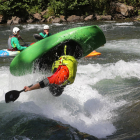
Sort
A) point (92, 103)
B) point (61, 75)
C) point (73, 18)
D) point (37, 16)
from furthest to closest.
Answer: point (37, 16) < point (73, 18) < point (92, 103) < point (61, 75)

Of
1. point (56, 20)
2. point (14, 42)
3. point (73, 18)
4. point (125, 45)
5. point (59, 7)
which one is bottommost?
point (125, 45)

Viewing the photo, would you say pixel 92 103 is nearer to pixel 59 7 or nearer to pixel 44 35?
pixel 44 35

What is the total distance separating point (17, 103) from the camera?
3758 mm

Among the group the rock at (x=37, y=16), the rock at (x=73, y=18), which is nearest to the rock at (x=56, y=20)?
the rock at (x=73, y=18)

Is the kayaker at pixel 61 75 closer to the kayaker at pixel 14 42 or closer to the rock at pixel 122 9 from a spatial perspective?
the kayaker at pixel 14 42

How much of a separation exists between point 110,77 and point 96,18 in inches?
576

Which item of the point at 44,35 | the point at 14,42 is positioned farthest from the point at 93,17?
the point at 14,42

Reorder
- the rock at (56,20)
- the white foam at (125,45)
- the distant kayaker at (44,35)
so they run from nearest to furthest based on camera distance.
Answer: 1. the distant kayaker at (44,35)
2. the white foam at (125,45)
3. the rock at (56,20)

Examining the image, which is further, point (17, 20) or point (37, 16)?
point (37, 16)

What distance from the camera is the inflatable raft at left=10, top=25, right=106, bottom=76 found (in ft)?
11.8

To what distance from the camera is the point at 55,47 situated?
3.73 m

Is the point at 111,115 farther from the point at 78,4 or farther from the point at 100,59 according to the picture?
the point at 78,4

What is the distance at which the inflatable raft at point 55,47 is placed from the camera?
3604 millimetres

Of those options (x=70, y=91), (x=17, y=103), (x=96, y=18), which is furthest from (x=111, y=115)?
(x=96, y=18)
